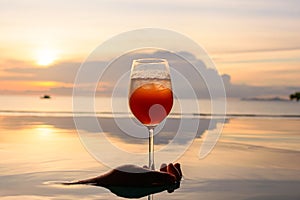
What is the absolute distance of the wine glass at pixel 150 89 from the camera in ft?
13.4

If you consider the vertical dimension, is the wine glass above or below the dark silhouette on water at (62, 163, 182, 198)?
above

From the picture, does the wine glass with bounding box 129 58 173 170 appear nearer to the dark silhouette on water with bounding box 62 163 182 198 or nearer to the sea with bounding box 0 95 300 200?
the dark silhouette on water with bounding box 62 163 182 198

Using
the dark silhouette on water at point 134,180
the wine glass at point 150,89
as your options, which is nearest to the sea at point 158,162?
the dark silhouette on water at point 134,180

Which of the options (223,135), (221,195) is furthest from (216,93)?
(223,135)

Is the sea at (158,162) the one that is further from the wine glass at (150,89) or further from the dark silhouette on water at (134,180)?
the wine glass at (150,89)

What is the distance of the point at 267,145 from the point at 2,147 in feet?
11.4

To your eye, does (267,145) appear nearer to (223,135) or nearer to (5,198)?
(223,135)

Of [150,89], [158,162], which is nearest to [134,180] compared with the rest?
[150,89]

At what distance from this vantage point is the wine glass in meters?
4.08

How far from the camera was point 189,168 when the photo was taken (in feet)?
16.1

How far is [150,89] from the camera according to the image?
4074 millimetres

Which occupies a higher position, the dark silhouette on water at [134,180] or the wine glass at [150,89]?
the wine glass at [150,89]

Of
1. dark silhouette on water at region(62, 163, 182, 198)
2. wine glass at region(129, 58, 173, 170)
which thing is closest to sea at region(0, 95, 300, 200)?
dark silhouette on water at region(62, 163, 182, 198)

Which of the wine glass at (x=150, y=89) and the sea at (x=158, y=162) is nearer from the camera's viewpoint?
the sea at (x=158, y=162)
